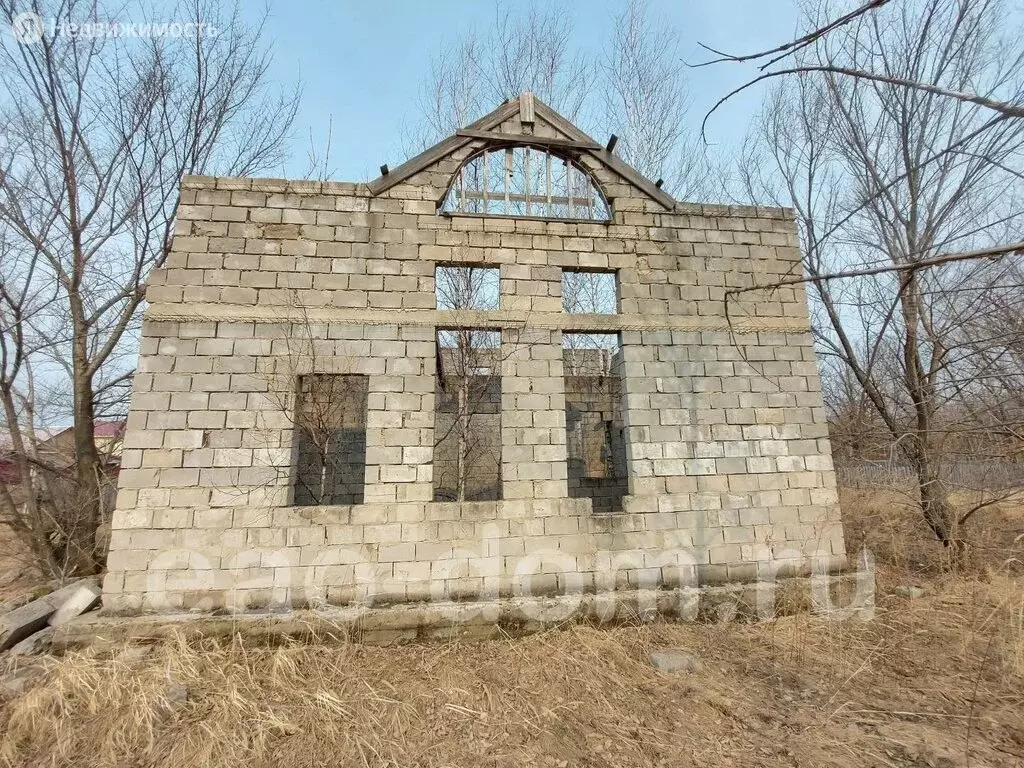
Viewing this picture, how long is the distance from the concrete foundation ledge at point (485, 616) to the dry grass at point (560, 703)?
17 centimetres

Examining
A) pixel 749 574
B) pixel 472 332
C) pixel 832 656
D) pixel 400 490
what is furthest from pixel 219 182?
pixel 832 656

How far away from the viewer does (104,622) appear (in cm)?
478

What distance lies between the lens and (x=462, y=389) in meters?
6.74

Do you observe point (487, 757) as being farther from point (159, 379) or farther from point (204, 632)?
point (159, 379)

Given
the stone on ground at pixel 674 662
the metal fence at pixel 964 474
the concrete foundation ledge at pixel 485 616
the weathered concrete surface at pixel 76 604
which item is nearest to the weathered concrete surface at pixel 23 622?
the weathered concrete surface at pixel 76 604

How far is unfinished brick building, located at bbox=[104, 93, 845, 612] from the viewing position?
5.17 m

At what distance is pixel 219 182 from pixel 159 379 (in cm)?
253

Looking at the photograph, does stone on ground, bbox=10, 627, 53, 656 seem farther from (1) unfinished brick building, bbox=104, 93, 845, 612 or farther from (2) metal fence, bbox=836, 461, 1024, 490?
(2) metal fence, bbox=836, 461, 1024, 490

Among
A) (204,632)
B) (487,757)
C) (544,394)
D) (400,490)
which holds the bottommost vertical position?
(487,757)

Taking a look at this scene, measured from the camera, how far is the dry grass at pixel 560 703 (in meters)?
3.46

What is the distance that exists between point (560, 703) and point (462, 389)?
12.9 ft

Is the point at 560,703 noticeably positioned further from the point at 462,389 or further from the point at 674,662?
the point at 462,389

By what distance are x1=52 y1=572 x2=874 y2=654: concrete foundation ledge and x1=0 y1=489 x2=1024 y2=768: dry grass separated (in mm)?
172

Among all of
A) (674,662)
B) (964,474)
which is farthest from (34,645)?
(964,474)
